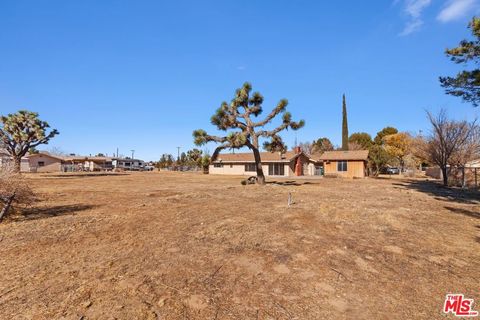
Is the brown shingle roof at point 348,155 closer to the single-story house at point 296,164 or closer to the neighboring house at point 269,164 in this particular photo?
the single-story house at point 296,164

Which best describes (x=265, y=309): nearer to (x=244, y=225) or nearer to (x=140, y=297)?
(x=140, y=297)

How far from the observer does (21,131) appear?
32781 millimetres

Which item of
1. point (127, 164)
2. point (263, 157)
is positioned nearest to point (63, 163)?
point (127, 164)

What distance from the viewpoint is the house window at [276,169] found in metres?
42.5

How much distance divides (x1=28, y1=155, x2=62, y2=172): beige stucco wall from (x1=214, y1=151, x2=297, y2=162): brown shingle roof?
144 feet

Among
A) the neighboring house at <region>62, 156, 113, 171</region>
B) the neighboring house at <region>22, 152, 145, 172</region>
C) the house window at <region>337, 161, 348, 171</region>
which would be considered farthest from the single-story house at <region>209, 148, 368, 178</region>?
the neighboring house at <region>62, 156, 113, 171</region>

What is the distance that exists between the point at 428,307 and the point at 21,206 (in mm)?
13225

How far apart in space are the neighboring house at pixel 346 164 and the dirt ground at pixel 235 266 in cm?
2980

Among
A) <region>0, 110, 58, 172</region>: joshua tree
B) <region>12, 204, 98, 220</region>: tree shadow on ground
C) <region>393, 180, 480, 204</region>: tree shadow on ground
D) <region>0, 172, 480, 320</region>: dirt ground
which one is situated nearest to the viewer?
<region>0, 172, 480, 320</region>: dirt ground

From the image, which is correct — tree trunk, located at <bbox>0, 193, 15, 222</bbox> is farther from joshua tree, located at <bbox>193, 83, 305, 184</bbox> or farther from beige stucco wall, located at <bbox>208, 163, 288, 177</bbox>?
beige stucco wall, located at <bbox>208, 163, 288, 177</bbox>

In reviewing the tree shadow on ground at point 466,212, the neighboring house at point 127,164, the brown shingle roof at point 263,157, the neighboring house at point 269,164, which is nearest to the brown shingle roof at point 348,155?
the neighboring house at point 269,164

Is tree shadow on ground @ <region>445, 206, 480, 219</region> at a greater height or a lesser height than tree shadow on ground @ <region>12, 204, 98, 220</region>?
lesser

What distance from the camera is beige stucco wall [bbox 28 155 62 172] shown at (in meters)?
61.7

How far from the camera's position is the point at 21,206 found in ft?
34.4
